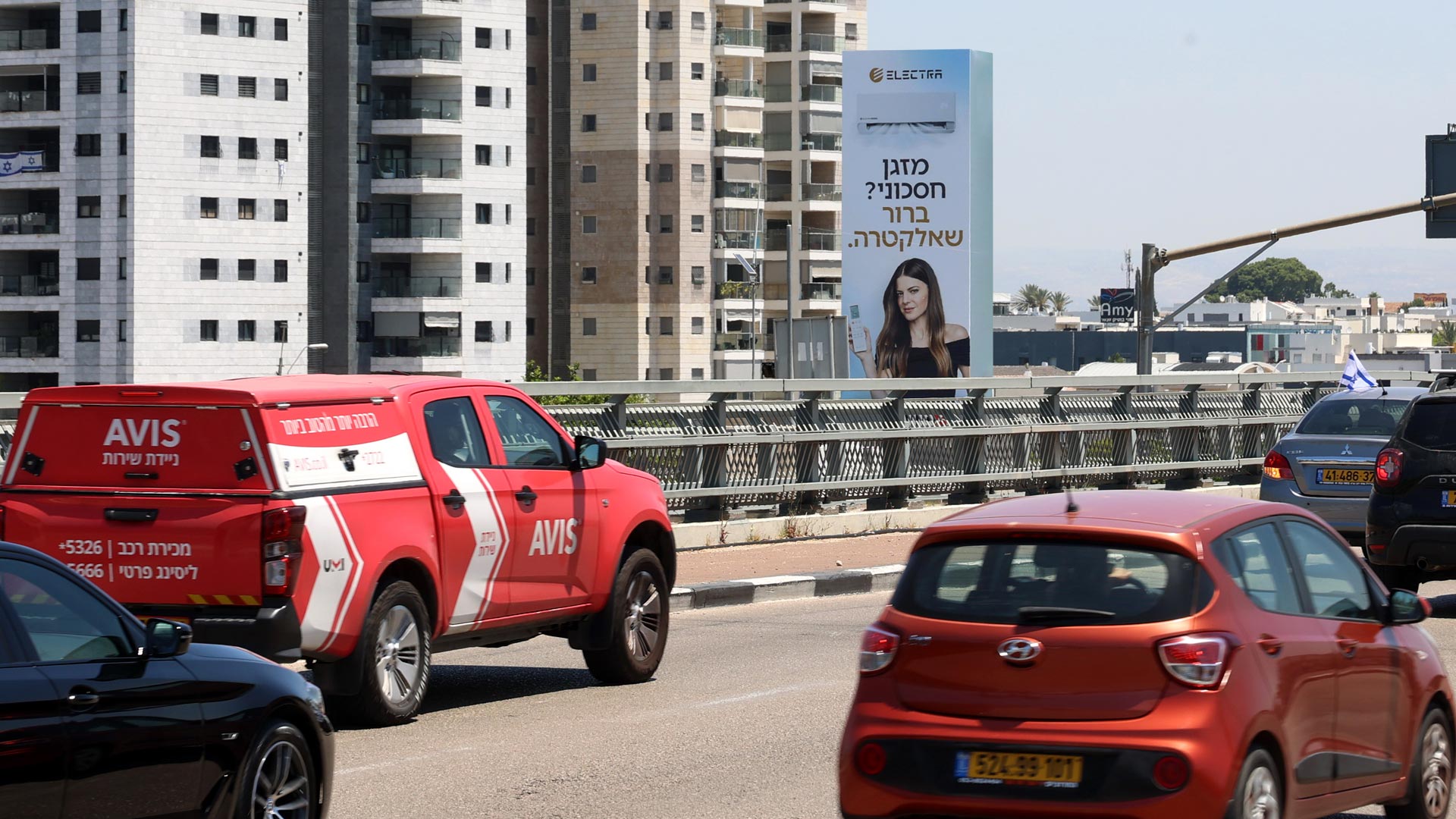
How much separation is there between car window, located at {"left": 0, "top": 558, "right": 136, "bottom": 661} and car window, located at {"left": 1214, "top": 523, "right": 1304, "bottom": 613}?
11.9ft

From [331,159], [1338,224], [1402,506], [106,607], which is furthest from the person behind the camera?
[331,159]

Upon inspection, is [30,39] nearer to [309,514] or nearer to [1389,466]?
[1389,466]

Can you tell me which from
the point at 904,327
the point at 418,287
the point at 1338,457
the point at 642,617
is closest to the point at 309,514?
the point at 642,617

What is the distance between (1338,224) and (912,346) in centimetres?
4536

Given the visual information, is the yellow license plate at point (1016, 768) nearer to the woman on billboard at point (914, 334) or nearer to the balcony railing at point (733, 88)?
the woman on billboard at point (914, 334)

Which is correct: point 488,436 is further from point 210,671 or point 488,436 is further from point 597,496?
point 210,671

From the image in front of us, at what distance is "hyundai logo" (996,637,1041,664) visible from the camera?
259 inches

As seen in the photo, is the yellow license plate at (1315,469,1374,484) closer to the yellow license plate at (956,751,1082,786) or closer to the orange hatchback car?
the orange hatchback car

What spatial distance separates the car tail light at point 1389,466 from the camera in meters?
15.0

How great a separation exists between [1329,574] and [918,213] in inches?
2970

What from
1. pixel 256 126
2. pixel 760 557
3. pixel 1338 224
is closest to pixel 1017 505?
pixel 760 557

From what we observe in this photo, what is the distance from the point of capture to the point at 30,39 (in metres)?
87.0

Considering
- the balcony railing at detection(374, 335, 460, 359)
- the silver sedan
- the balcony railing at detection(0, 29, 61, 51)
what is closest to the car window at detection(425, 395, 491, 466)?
the silver sedan

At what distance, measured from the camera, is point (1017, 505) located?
7.36 metres
